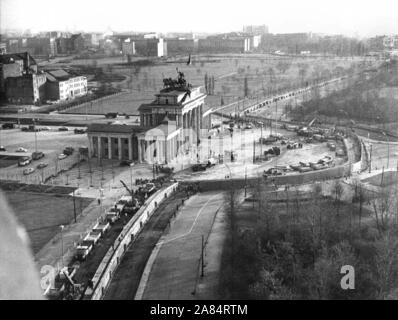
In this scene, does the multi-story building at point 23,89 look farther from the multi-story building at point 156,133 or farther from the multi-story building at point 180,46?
the multi-story building at point 180,46

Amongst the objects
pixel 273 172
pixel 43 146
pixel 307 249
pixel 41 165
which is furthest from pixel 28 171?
pixel 307 249

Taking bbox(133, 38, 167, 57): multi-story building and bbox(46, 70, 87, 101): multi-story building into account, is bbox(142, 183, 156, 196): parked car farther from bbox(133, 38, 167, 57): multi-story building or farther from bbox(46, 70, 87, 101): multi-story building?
bbox(133, 38, 167, 57): multi-story building

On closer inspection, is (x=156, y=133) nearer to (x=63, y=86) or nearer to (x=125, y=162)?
(x=125, y=162)

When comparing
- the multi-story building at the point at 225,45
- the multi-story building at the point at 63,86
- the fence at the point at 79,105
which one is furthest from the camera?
the multi-story building at the point at 225,45

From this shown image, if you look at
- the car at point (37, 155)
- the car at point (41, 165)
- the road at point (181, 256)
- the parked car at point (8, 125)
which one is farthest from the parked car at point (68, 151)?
the road at point (181, 256)

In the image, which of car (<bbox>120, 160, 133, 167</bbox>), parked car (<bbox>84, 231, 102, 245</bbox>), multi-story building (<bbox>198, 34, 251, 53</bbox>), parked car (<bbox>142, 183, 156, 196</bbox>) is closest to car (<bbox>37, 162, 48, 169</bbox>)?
car (<bbox>120, 160, 133, 167</bbox>)
